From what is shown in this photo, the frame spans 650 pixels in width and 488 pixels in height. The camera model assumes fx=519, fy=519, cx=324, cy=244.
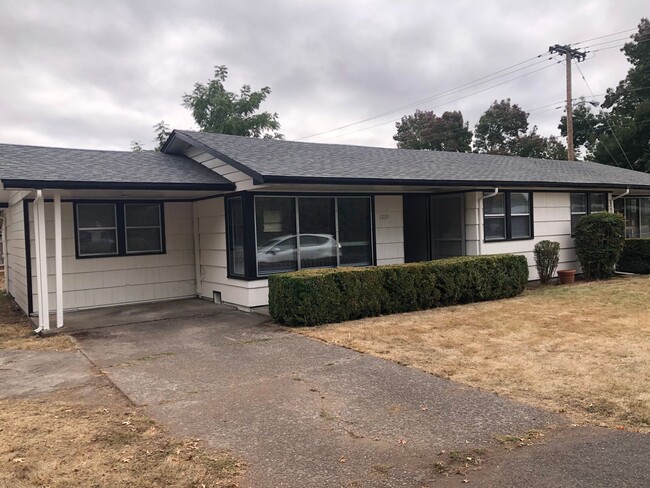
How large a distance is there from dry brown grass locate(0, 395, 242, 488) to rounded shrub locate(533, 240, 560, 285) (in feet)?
37.2

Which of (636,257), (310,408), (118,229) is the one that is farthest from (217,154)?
(636,257)

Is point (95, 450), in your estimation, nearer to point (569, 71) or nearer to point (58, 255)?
point (58, 255)

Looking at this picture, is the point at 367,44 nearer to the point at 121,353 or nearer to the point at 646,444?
the point at 121,353

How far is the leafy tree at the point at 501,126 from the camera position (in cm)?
4106

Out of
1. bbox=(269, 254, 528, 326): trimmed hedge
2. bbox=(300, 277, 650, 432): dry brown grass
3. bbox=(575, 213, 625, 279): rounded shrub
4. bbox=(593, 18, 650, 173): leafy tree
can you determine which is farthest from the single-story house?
bbox=(593, 18, 650, 173): leafy tree

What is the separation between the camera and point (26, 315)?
35.4ft

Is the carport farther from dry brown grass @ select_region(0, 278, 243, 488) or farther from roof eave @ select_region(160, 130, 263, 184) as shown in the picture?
dry brown grass @ select_region(0, 278, 243, 488)

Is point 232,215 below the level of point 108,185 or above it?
below

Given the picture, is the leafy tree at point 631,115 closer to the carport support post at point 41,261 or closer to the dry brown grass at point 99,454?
the carport support post at point 41,261

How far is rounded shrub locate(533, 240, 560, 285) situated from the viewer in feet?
43.6

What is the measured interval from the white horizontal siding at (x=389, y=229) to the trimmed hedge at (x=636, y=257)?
24.2ft

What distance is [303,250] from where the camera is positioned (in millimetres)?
10547

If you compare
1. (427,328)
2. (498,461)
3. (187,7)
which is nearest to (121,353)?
(427,328)

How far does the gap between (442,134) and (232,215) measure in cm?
3389
